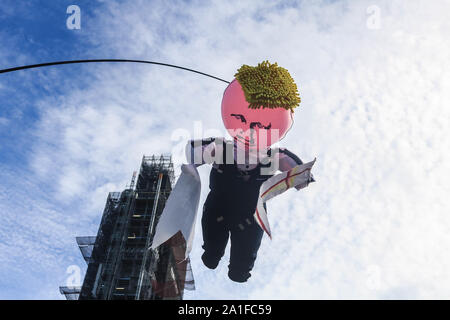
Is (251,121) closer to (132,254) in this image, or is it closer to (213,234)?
(213,234)

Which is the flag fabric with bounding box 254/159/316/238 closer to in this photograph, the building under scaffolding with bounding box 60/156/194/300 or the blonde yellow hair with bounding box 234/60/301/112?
the blonde yellow hair with bounding box 234/60/301/112

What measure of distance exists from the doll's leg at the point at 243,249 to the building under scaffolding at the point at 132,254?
18.2 m

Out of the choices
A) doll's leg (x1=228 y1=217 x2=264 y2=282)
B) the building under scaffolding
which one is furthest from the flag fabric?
the building under scaffolding

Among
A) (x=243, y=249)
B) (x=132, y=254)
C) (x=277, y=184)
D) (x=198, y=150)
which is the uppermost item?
(x=132, y=254)

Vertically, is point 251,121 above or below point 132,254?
below

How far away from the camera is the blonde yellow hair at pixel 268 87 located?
147 inches

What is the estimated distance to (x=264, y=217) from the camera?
402cm

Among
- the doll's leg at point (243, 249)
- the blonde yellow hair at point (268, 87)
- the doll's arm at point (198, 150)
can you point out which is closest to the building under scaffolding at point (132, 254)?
the doll's leg at point (243, 249)

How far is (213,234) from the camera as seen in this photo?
4.40m

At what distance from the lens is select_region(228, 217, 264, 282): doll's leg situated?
4406 millimetres

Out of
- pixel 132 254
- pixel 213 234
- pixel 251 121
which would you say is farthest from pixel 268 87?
pixel 132 254

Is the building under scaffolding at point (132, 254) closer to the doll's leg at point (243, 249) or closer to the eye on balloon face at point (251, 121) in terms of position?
the doll's leg at point (243, 249)

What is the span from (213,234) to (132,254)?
72.0 feet

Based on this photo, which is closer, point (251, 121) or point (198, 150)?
point (251, 121)
